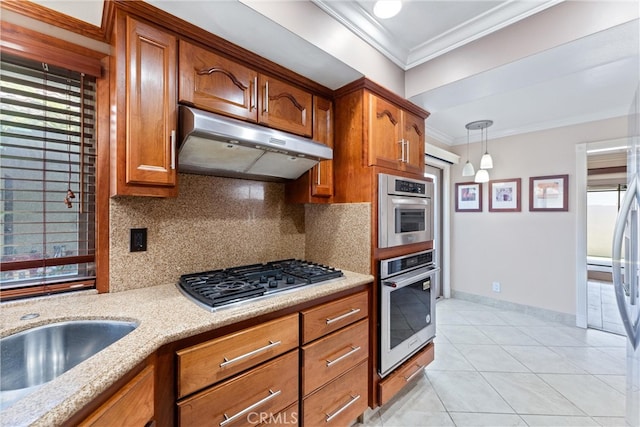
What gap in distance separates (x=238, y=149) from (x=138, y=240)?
720 millimetres

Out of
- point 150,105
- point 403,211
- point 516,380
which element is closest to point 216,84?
point 150,105

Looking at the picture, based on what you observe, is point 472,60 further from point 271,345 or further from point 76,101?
point 76,101

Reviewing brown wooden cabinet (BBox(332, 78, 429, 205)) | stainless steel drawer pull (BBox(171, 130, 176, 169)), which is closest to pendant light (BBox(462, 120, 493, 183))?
brown wooden cabinet (BBox(332, 78, 429, 205))

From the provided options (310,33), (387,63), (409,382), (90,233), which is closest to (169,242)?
(90,233)

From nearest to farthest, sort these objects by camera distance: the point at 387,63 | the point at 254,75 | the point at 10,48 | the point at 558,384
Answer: the point at 10,48
the point at 254,75
the point at 387,63
the point at 558,384

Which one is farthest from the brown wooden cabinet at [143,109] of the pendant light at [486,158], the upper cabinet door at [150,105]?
the pendant light at [486,158]

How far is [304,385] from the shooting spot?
131 centimetres

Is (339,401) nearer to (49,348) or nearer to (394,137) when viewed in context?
(49,348)

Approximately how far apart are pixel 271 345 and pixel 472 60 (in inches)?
79.4

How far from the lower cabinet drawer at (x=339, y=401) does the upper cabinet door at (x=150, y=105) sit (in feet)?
4.28

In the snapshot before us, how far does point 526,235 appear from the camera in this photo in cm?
333

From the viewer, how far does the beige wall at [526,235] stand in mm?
3049

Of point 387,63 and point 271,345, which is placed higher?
point 387,63

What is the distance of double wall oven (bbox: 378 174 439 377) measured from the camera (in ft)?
5.67
